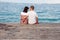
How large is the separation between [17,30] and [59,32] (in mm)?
1016

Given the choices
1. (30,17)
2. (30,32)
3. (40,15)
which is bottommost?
(40,15)

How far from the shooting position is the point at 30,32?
690 centimetres

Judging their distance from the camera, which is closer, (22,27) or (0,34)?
(0,34)

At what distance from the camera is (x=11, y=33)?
6.82 metres

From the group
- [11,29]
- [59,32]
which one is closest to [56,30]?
[59,32]

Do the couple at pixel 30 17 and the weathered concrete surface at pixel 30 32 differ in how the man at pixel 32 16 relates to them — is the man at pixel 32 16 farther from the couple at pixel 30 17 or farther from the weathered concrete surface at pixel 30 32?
the weathered concrete surface at pixel 30 32

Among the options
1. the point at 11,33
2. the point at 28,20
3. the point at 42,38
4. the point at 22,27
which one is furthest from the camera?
the point at 28,20

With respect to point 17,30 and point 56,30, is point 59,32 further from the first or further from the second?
point 17,30

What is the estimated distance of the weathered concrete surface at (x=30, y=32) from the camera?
6.43m

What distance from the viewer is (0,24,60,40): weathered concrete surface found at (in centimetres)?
643

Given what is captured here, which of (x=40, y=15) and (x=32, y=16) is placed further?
(x=40, y=15)

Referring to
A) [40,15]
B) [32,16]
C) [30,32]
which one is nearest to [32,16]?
[32,16]

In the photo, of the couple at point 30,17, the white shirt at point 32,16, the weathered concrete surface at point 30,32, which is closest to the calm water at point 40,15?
the couple at point 30,17

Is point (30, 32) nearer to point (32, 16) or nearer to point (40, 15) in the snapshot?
point (32, 16)
